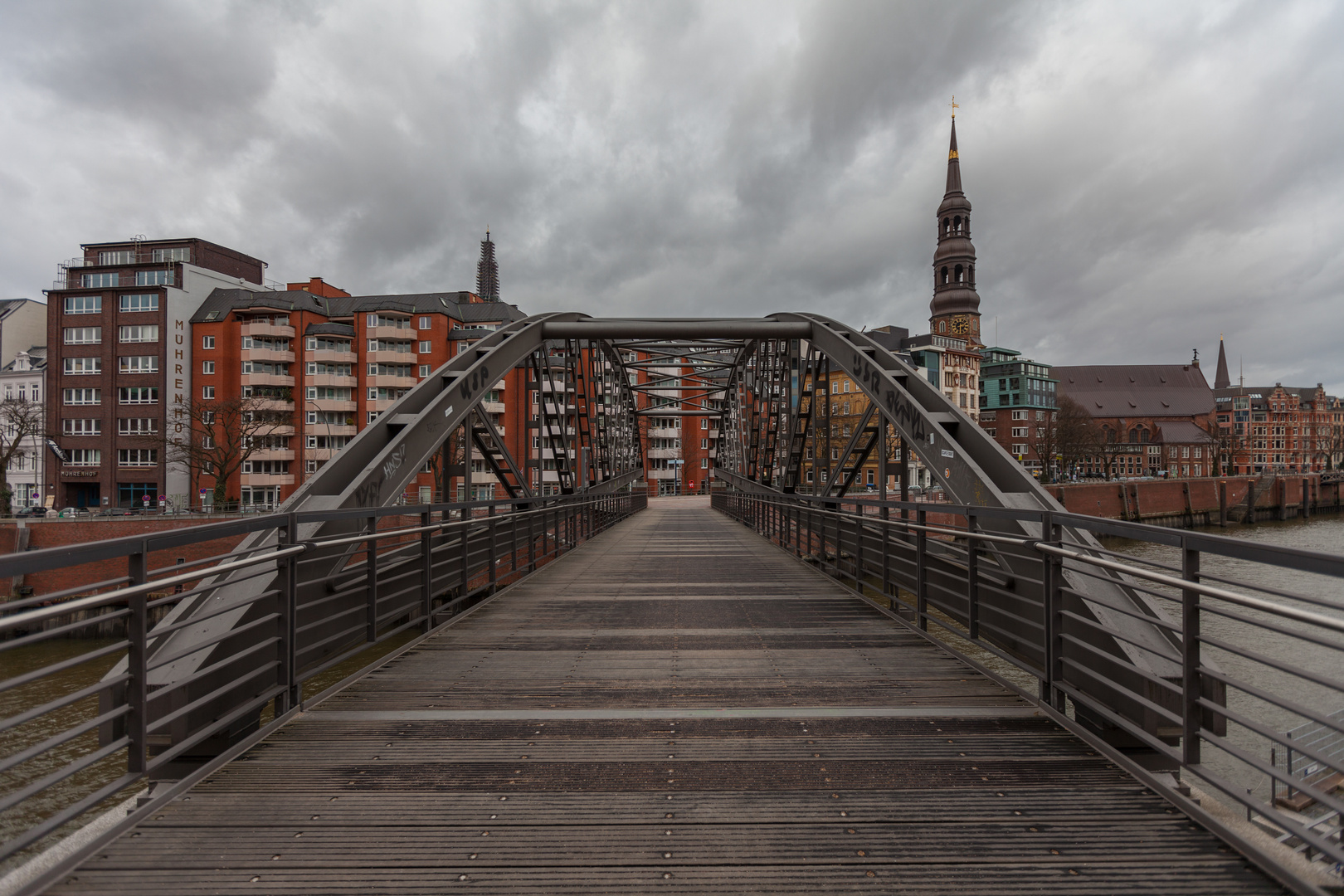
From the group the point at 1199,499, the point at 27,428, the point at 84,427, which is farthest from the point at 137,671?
the point at 1199,499

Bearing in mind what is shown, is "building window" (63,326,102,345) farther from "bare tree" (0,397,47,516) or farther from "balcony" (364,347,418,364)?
"balcony" (364,347,418,364)

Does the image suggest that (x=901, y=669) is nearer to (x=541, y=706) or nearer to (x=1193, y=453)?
(x=541, y=706)

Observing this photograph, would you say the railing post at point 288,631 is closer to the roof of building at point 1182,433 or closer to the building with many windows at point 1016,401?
the building with many windows at point 1016,401

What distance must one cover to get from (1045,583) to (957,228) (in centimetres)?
8829

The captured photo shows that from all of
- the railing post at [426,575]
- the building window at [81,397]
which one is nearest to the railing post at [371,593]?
the railing post at [426,575]

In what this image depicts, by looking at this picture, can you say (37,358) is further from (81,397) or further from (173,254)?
(173,254)

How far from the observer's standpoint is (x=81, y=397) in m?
41.1

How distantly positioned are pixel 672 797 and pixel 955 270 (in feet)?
284

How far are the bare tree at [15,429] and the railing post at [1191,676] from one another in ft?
136

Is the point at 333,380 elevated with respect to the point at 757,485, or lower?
elevated

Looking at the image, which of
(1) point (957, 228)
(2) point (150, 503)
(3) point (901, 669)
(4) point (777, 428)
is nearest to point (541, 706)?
(3) point (901, 669)

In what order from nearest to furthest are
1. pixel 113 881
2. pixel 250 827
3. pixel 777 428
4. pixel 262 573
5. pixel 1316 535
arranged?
pixel 113 881 → pixel 250 827 → pixel 262 573 → pixel 777 428 → pixel 1316 535

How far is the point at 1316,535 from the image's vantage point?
1564 inches

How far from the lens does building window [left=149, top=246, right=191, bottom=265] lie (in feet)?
150
